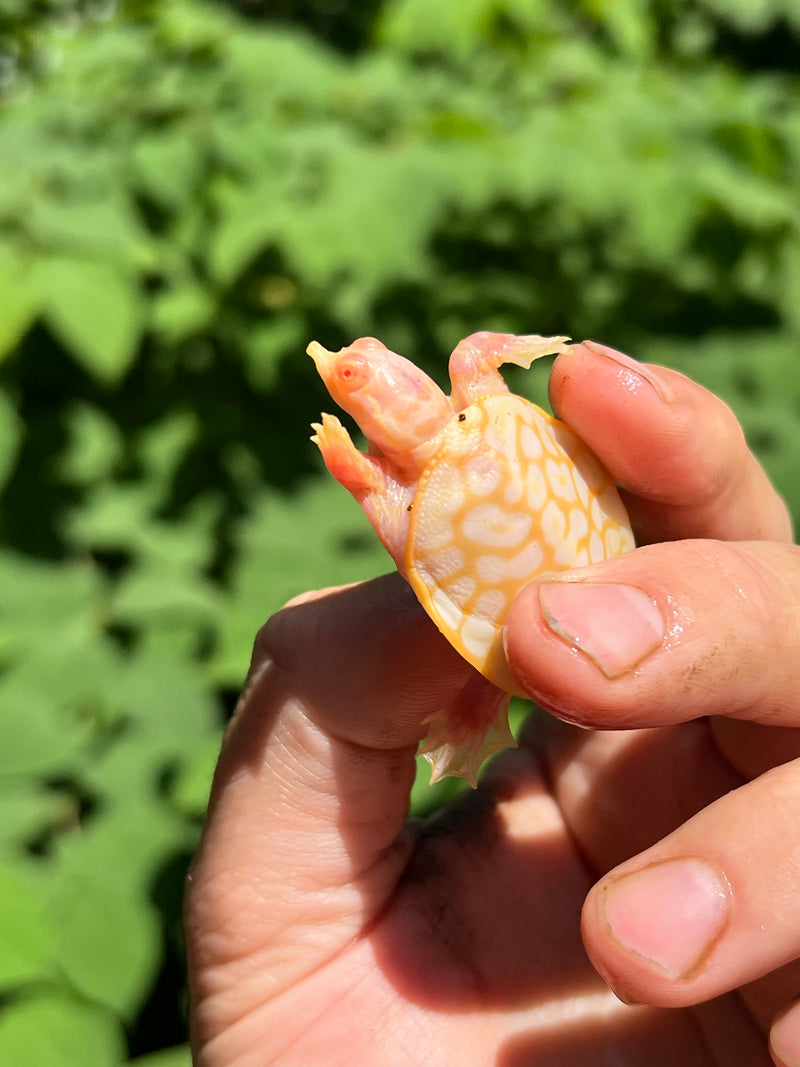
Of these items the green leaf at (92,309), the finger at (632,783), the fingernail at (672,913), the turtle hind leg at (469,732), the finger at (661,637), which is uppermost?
the finger at (661,637)

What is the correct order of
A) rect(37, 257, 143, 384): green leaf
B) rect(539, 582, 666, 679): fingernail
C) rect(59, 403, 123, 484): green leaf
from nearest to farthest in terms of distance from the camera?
rect(539, 582, 666, 679): fingernail < rect(37, 257, 143, 384): green leaf < rect(59, 403, 123, 484): green leaf

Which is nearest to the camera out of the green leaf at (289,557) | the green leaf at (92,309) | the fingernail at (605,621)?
the fingernail at (605,621)

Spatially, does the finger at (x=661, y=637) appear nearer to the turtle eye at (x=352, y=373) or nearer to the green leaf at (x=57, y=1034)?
the turtle eye at (x=352, y=373)

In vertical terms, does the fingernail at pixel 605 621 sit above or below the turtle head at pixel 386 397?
below

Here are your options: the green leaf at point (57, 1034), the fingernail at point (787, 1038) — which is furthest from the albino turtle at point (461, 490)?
the green leaf at point (57, 1034)

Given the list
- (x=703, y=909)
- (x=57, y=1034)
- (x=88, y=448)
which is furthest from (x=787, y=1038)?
(x=88, y=448)

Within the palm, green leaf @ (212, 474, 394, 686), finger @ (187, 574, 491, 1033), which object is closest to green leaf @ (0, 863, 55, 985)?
finger @ (187, 574, 491, 1033)

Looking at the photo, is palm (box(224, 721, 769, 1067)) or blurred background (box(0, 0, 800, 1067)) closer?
palm (box(224, 721, 769, 1067))

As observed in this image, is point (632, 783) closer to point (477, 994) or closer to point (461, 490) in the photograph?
point (477, 994)

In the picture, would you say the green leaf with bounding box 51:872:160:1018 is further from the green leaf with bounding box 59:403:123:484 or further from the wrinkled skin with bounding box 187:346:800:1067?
the green leaf with bounding box 59:403:123:484
